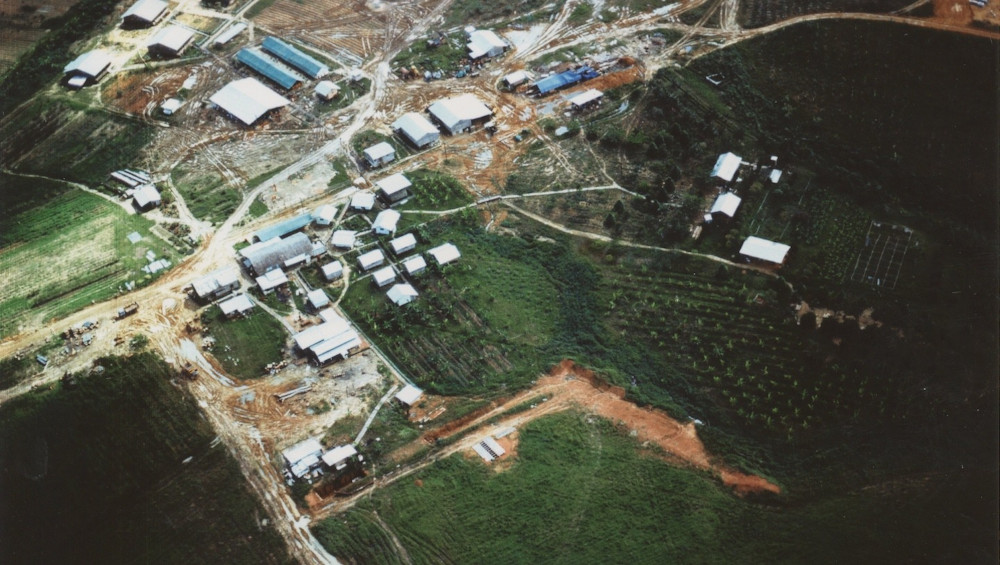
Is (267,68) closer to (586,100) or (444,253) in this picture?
(444,253)

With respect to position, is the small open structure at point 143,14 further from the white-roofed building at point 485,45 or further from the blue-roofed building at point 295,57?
the white-roofed building at point 485,45

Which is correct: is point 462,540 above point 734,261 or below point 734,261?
below

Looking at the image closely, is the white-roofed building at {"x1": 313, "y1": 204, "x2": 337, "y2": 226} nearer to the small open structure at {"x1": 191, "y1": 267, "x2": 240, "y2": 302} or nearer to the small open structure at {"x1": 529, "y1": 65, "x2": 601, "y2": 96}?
the small open structure at {"x1": 191, "y1": 267, "x2": 240, "y2": 302}

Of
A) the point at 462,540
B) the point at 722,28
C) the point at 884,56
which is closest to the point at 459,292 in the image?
the point at 462,540

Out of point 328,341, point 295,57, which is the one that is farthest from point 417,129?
point 328,341

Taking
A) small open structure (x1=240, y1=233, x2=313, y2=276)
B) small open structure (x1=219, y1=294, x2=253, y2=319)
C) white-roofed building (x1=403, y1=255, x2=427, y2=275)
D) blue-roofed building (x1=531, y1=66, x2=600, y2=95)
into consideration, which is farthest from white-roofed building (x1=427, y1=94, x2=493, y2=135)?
small open structure (x1=219, y1=294, x2=253, y2=319)

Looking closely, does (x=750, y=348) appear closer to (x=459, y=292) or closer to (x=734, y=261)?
(x=734, y=261)
